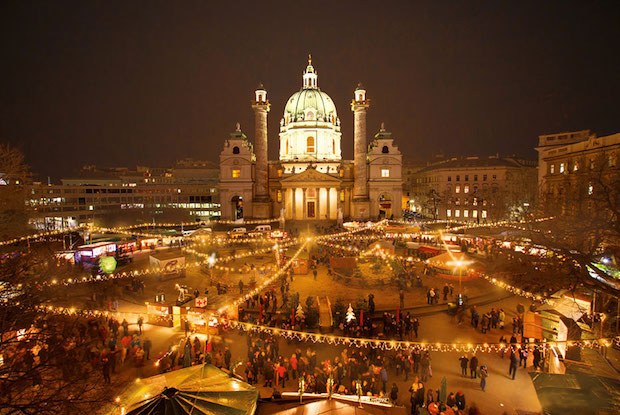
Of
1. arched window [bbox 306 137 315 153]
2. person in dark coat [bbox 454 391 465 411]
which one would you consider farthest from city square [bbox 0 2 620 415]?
arched window [bbox 306 137 315 153]

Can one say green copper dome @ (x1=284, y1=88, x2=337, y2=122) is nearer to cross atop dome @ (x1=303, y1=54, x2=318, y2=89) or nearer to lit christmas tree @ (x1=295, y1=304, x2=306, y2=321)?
cross atop dome @ (x1=303, y1=54, x2=318, y2=89)

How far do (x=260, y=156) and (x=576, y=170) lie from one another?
38.1 metres

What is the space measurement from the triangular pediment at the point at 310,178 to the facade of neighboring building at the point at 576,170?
25.5 m

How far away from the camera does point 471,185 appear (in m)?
58.7

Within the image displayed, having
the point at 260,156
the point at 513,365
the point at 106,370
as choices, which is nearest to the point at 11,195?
the point at 106,370

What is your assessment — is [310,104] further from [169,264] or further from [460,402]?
[460,402]

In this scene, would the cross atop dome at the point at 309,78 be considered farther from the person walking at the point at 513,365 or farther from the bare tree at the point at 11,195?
the person walking at the point at 513,365

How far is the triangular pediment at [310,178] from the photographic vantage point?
4803cm

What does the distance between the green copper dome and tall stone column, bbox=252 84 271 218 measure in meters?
7.45

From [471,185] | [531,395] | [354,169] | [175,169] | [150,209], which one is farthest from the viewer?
[175,169]

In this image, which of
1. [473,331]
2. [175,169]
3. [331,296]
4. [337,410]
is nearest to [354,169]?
[331,296]

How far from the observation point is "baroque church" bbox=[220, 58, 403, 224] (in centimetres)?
4944

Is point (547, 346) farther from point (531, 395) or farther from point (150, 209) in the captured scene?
point (150, 209)

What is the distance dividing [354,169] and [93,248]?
38.7 metres
